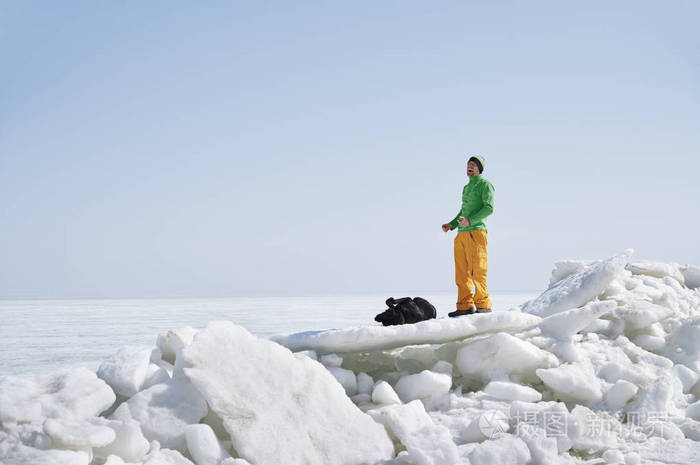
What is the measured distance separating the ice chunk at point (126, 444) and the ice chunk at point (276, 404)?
46 cm

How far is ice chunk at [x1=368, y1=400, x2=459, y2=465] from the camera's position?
334cm

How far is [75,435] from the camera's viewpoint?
10.00 feet

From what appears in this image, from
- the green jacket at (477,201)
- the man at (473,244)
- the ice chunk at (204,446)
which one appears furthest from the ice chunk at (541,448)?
the green jacket at (477,201)

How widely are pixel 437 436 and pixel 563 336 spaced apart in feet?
6.66

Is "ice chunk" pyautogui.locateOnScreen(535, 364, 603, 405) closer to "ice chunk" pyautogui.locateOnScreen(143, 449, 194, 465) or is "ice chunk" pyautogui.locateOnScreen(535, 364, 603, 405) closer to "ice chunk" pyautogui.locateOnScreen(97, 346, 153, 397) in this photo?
"ice chunk" pyautogui.locateOnScreen(143, 449, 194, 465)

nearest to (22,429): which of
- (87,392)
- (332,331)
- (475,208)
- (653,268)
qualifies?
(87,392)

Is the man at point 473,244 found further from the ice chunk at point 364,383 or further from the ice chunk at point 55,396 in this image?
the ice chunk at point 55,396

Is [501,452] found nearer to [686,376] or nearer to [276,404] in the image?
[276,404]

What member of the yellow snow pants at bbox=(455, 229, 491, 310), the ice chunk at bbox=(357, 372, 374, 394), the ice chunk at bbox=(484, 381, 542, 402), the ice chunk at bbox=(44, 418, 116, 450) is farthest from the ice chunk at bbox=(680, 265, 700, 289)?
the ice chunk at bbox=(44, 418, 116, 450)

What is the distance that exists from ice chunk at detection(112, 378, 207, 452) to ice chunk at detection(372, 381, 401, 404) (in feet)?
3.78

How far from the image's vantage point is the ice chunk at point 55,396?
3.27m

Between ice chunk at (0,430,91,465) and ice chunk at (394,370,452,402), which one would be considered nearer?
ice chunk at (0,430,91,465)

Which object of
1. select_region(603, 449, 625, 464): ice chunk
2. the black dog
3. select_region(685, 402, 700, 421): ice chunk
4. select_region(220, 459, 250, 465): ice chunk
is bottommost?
select_region(603, 449, 625, 464): ice chunk

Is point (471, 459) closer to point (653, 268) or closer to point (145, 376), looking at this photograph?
point (145, 376)
